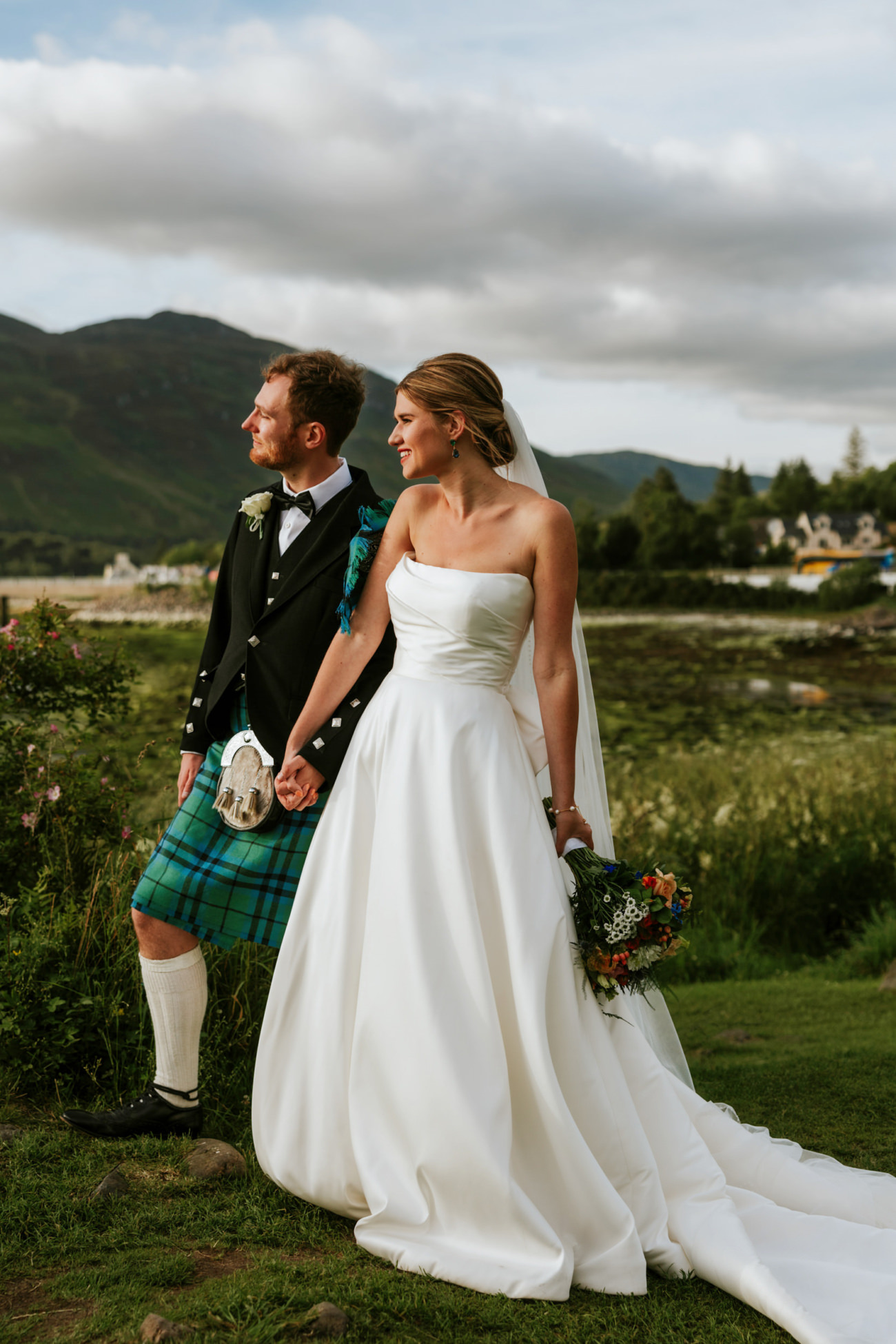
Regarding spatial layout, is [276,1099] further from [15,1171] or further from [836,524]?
[836,524]

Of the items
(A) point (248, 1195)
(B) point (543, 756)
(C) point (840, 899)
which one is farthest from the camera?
(C) point (840, 899)

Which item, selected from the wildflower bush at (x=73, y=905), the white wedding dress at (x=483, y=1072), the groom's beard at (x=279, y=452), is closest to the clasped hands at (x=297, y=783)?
the white wedding dress at (x=483, y=1072)

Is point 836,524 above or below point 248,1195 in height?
above

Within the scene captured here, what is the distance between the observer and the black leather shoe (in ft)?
10.1

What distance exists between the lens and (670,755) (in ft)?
43.0

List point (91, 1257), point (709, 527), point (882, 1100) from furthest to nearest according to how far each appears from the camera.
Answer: point (709, 527) < point (882, 1100) < point (91, 1257)

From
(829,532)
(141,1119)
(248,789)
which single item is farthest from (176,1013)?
(829,532)

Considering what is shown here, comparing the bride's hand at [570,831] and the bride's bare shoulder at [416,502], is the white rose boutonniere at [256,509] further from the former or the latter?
the bride's hand at [570,831]

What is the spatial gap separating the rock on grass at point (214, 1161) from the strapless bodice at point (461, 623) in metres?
1.56

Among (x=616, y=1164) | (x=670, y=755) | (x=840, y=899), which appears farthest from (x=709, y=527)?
(x=616, y=1164)

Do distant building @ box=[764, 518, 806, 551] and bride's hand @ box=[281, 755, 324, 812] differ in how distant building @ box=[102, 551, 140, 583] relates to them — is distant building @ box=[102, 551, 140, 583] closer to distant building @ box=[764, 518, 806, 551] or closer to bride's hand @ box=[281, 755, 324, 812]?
distant building @ box=[764, 518, 806, 551]

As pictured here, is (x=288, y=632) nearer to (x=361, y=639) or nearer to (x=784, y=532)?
(x=361, y=639)

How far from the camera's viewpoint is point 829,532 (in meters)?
23.2

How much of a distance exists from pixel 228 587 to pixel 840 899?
580cm
